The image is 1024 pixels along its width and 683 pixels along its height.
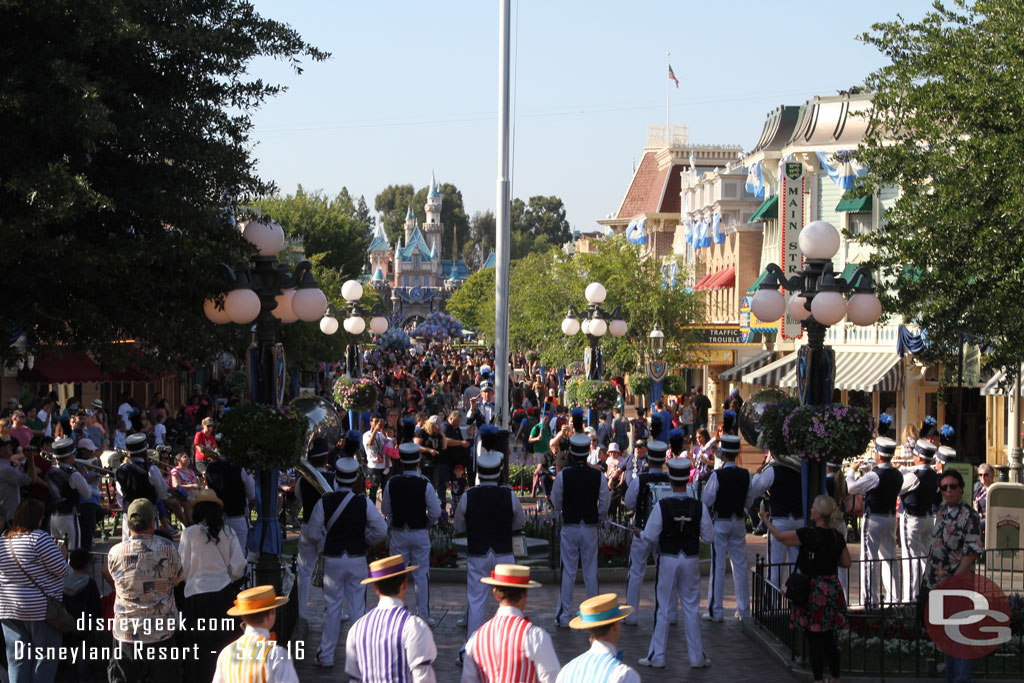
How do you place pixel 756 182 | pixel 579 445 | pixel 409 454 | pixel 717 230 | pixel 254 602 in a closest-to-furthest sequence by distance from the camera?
1. pixel 254 602
2. pixel 409 454
3. pixel 579 445
4. pixel 756 182
5. pixel 717 230

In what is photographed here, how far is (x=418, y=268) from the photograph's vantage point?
16088 centimetres

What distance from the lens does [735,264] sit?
44312mm

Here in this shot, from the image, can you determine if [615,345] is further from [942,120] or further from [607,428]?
[942,120]

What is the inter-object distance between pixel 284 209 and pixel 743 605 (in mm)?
54365

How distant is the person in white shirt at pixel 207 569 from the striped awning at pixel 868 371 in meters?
22.6

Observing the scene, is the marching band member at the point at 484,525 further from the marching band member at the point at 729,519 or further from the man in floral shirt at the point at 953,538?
the man in floral shirt at the point at 953,538

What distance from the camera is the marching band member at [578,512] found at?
1162cm

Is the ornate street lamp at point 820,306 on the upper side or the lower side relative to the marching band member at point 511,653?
upper

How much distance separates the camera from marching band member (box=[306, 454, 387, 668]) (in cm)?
1029

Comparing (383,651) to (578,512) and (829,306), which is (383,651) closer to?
(578,512)

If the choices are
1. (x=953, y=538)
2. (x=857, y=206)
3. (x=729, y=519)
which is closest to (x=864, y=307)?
(x=729, y=519)

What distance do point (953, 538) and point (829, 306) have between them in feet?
9.47

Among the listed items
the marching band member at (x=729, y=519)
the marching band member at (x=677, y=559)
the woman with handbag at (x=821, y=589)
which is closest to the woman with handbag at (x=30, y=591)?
the marching band member at (x=677, y=559)

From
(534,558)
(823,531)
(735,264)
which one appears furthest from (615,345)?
(823,531)
